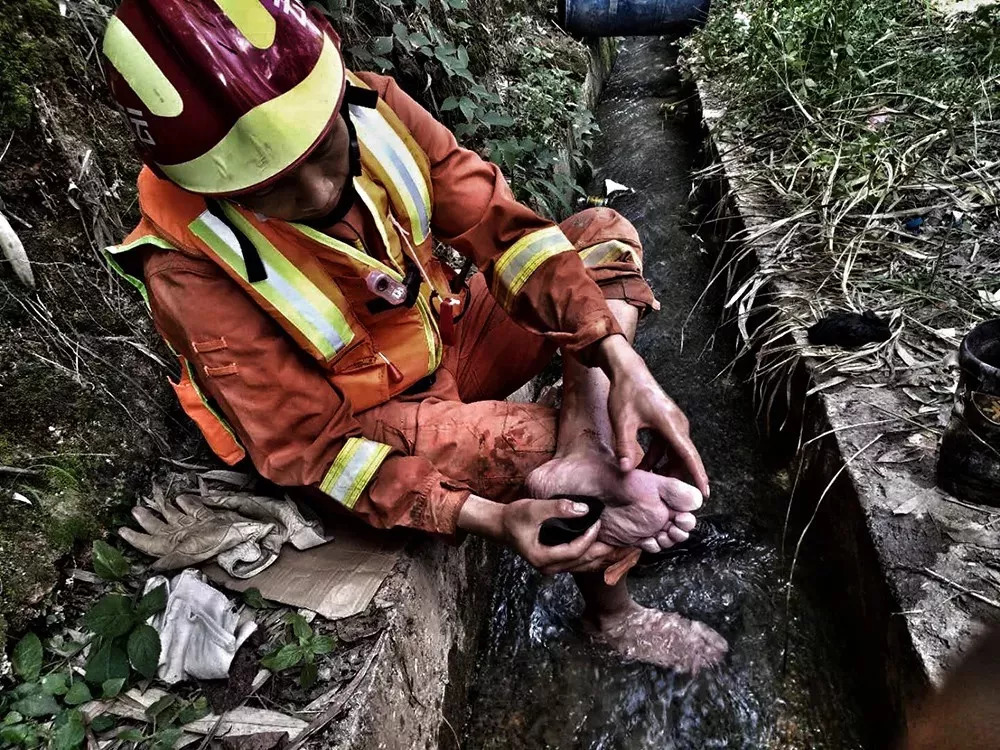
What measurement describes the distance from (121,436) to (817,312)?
2383mm

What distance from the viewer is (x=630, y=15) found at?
538 centimetres

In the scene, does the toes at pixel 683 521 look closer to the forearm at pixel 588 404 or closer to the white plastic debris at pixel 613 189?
the forearm at pixel 588 404

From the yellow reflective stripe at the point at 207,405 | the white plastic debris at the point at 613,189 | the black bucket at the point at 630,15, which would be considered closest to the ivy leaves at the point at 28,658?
the yellow reflective stripe at the point at 207,405

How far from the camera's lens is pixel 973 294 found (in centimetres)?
240

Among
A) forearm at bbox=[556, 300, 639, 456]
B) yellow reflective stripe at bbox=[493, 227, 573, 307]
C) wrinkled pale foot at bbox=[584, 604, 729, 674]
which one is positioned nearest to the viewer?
forearm at bbox=[556, 300, 639, 456]

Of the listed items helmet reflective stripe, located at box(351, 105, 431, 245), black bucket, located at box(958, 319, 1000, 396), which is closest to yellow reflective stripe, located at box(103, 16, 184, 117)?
helmet reflective stripe, located at box(351, 105, 431, 245)

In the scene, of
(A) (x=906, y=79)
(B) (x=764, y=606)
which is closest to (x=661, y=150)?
(A) (x=906, y=79)

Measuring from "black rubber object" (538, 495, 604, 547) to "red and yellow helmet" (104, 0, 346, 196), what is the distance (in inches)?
38.1

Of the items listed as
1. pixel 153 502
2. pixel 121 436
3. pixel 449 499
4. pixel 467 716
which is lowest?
pixel 467 716

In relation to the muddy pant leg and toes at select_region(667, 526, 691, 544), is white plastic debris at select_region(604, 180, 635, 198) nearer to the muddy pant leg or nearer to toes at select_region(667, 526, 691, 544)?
the muddy pant leg

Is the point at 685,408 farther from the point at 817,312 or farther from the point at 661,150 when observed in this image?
the point at 661,150

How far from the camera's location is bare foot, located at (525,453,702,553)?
1584 millimetres

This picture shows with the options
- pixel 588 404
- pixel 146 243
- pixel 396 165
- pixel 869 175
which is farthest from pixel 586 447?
pixel 869 175

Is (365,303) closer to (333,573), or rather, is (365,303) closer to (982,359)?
(333,573)
